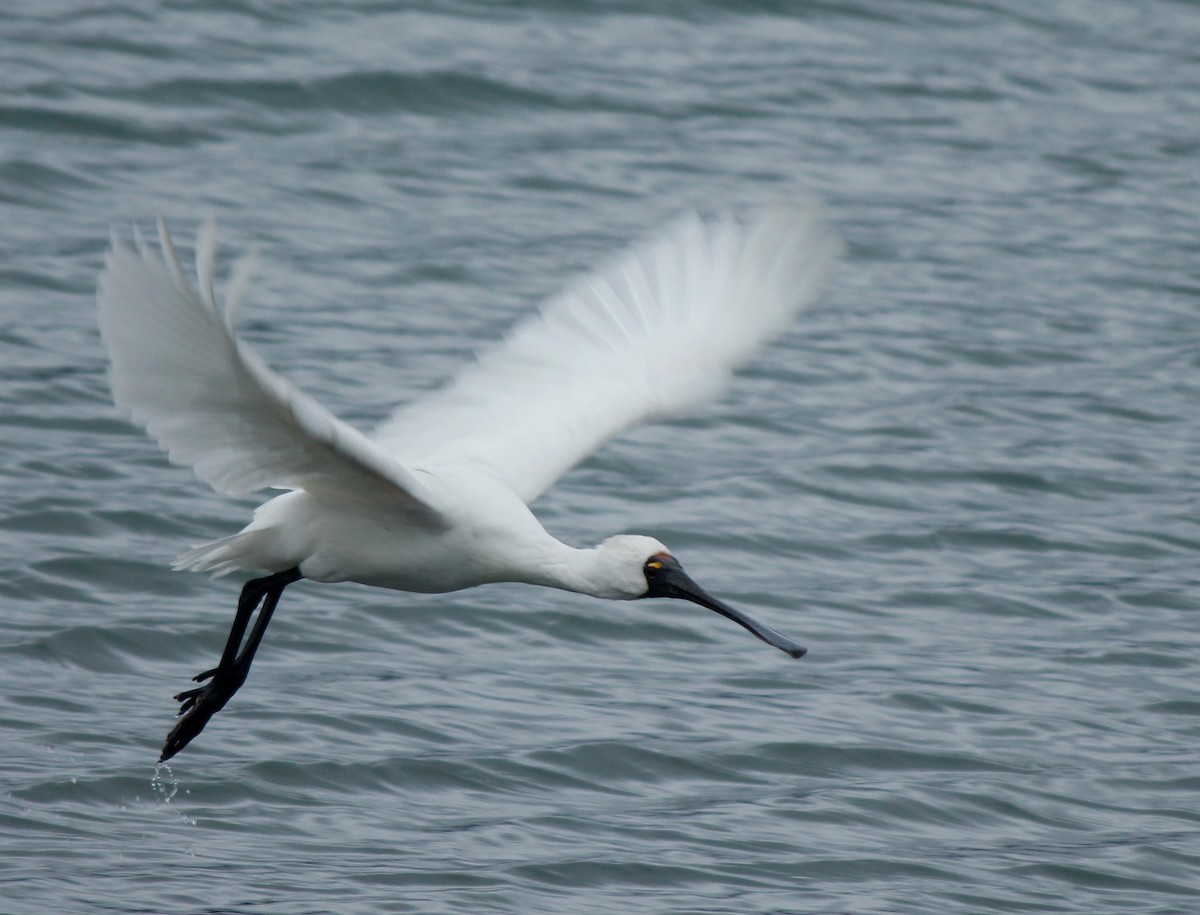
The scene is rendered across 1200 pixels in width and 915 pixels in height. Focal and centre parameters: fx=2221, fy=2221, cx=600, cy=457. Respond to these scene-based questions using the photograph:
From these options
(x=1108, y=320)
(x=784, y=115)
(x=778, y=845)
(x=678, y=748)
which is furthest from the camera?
(x=784, y=115)

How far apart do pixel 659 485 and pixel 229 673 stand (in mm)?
4283

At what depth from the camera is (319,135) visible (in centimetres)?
1784

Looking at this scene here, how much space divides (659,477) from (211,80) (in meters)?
7.22

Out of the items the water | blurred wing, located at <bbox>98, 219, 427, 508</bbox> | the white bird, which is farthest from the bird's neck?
the water

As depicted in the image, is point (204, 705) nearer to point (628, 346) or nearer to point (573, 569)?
point (573, 569)

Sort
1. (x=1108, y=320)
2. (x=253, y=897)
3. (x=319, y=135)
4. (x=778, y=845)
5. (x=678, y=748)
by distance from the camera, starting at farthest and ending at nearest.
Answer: (x=319, y=135)
(x=1108, y=320)
(x=678, y=748)
(x=778, y=845)
(x=253, y=897)

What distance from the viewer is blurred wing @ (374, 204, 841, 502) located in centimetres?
970

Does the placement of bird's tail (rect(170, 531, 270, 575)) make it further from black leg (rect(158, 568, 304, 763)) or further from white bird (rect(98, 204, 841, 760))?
black leg (rect(158, 568, 304, 763))

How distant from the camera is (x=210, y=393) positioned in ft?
23.9

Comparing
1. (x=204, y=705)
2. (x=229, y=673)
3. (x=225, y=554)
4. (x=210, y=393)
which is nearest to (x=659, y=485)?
(x=229, y=673)

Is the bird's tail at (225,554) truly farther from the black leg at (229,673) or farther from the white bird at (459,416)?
the black leg at (229,673)

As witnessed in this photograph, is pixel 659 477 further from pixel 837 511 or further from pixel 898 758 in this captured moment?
pixel 898 758

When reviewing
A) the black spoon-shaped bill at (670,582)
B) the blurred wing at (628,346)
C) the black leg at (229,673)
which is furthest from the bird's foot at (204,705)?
the black spoon-shaped bill at (670,582)

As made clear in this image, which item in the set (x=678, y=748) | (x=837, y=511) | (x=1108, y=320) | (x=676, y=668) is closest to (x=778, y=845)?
(x=678, y=748)
